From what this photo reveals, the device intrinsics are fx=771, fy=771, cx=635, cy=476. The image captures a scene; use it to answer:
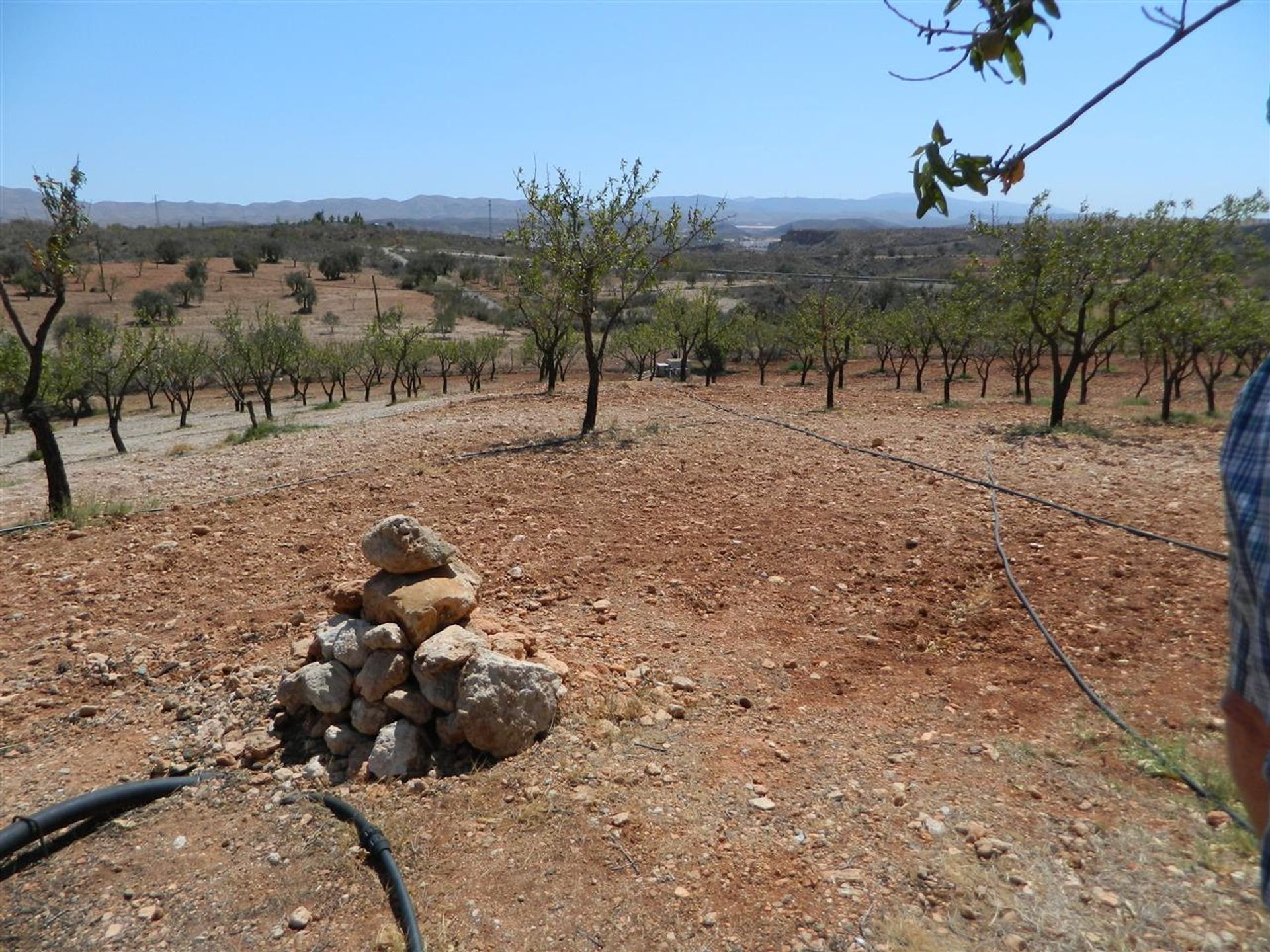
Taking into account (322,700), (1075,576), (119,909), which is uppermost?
(1075,576)

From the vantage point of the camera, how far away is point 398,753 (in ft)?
13.7

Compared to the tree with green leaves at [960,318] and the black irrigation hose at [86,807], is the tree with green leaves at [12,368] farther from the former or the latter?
the tree with green leaves at [960,318]

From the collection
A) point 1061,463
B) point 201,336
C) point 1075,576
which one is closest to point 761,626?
point 1075,576

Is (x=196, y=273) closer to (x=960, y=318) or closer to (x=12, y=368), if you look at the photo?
(x=12, y=368)

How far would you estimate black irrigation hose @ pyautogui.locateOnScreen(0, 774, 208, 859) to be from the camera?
11.8 ft

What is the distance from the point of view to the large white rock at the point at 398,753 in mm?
4145

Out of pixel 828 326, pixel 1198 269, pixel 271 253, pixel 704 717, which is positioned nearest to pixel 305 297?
pixel 271 253

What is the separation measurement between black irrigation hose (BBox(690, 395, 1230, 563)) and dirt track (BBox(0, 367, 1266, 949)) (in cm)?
9

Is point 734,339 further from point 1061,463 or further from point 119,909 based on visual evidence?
point 119,909

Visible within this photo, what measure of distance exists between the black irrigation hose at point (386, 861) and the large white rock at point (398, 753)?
0.94 feet

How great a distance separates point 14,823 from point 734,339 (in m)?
28.3

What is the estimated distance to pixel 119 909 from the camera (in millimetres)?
3338

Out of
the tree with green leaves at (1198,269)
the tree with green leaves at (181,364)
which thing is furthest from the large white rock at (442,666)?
the tree with green leaves at (181,364)

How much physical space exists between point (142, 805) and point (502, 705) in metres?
1.91
